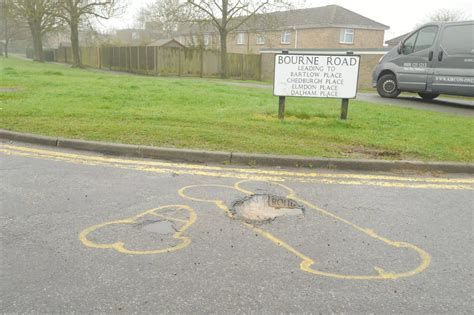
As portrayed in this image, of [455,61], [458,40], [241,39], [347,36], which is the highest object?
[241,39]

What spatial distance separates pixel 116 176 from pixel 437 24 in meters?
11.7

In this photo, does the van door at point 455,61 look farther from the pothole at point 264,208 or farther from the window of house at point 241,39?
the window of house at point 241,39

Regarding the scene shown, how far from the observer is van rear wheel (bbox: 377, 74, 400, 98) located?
45.4 ft

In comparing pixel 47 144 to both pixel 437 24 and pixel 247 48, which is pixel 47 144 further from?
pixel 247 48

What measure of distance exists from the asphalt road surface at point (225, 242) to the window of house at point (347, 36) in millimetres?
37252

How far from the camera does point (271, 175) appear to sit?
203 inches

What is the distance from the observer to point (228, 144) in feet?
20.1

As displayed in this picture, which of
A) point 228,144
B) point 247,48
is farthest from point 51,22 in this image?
point 228,144

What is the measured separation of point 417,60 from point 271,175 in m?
9.89

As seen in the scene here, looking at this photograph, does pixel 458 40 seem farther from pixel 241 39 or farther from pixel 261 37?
pixel 241 39

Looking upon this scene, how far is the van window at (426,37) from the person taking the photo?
12.5 m

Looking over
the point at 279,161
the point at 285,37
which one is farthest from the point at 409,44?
the point at 285,37

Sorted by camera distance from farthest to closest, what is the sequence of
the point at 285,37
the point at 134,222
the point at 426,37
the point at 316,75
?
the point at 285,37
the point at 426,37
the point at 316,75
the point at 134,222

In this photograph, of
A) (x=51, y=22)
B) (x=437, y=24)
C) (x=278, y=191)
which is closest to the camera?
(x=278, y=191)
